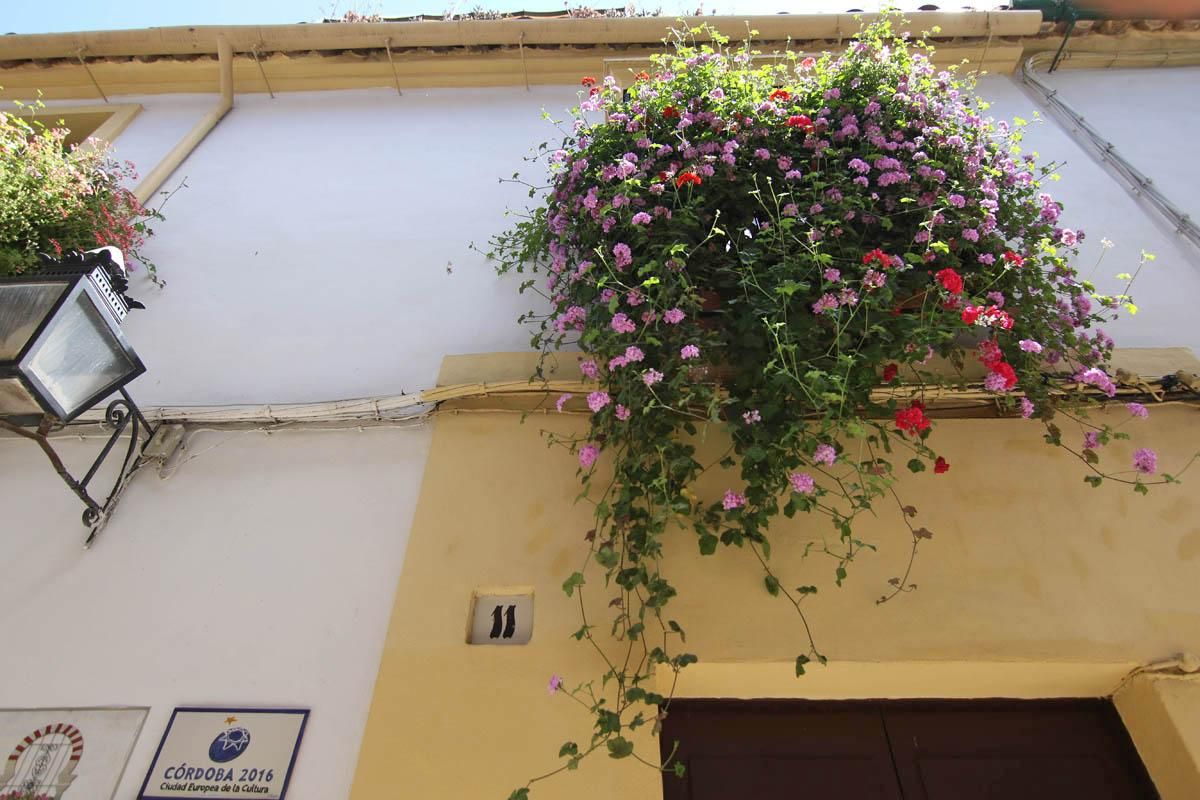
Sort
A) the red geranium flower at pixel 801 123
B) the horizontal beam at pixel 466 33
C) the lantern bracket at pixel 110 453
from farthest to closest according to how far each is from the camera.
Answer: the horizontal beam at pixel 466 33, the red geranium flower at pixel 801 123, the lantern bracket at pixel 110 453

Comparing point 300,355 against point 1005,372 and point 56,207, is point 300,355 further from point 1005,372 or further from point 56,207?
point 1005,372

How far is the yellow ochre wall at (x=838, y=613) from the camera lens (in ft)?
6.52

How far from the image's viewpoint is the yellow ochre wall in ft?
6.52

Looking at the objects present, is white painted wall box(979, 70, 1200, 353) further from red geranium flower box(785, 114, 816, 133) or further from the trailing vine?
red geranium flower box(785, 114, 816, 133)

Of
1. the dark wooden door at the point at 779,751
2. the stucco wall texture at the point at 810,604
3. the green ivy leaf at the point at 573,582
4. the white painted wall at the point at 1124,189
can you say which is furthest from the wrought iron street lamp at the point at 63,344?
the white painted wall at the point at 1124,189

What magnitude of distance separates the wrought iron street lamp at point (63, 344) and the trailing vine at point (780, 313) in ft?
4.93

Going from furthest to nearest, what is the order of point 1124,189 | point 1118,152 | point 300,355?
point 1118,152, point 1124,189, point 300,355

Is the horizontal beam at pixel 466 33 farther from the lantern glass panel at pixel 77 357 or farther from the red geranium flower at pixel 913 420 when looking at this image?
the red geranium flower at pixel 913 420

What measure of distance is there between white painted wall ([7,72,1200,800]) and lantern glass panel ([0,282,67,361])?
738 mm

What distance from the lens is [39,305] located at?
2172 millimetres

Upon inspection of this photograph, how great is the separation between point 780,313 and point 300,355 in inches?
80.2

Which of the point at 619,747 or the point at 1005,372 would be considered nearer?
the point at 619,747

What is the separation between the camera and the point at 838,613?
85.7 inches

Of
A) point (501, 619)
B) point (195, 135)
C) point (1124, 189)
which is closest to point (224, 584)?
point (501, 619)
